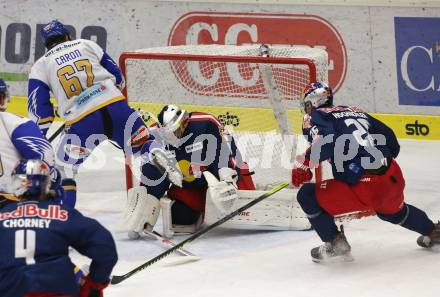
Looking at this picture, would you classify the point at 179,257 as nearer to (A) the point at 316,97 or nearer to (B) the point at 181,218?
(B) the point at 181,218

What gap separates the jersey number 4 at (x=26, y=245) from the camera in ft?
11.3

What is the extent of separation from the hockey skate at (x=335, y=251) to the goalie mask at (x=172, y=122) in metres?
1.08

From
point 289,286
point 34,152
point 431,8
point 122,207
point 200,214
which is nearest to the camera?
point 34,152

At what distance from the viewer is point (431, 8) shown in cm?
773

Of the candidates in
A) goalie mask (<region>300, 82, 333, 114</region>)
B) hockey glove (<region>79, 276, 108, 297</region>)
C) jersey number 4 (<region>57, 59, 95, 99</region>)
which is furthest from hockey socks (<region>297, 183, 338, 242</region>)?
hockey glove (<region>79, 276, 108, 297</region>)

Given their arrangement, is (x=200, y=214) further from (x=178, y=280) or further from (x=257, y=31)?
(x=257, y=31)

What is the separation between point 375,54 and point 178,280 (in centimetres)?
347

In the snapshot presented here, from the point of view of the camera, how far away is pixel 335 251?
512 centimetres

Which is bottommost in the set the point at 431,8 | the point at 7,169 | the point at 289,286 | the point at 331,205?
the point at 289,286

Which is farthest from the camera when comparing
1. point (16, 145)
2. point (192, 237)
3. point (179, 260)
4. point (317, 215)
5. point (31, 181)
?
point (192, 237)

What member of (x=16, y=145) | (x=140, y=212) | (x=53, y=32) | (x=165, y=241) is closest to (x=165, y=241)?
(x=165, y=241)

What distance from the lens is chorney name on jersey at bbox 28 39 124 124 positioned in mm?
5707

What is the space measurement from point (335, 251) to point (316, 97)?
0.78 meters

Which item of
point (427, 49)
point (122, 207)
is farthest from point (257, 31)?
Result: point (122, 207)
